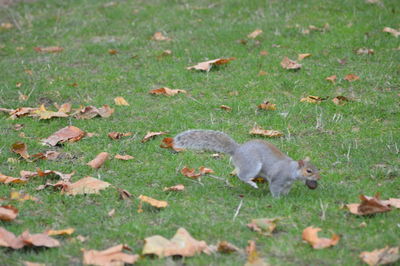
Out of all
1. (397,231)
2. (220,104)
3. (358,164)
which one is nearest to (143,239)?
(397,231)

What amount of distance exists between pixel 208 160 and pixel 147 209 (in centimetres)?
113

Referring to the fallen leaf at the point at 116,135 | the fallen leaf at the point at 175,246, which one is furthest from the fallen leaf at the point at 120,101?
the fallen leaf at the point at 175,246

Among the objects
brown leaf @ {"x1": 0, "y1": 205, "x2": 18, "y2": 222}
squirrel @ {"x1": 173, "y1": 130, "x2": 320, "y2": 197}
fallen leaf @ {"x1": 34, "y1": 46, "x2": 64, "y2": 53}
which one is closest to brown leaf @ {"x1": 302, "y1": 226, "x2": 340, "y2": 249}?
squirrel @ {"x1": 173, "y1": 130, "x2": 320, "y2": 197}

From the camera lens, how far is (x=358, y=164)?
192 inches

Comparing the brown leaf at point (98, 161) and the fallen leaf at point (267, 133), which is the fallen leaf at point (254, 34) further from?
the brown leaf at point (98, 161)

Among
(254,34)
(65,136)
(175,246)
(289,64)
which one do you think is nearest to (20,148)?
(65,136)

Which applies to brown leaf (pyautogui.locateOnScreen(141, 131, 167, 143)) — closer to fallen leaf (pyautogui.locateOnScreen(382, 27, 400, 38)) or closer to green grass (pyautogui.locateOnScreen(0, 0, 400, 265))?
green grass (pyautogui.locateOnScreen(0, 0, 400, 265))

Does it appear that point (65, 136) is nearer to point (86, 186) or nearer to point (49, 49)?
point (86, 186)

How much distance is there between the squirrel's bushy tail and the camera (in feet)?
15.3

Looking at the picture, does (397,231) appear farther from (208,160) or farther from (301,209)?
(208,160)

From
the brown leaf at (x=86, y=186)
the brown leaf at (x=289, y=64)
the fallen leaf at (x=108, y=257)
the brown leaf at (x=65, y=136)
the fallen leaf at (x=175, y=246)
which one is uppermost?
the fallen leaf at (x=108, y=257)

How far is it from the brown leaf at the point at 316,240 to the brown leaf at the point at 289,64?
12.7ft

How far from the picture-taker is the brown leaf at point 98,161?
16.1 feet

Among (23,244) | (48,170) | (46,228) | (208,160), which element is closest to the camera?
(23,244)
